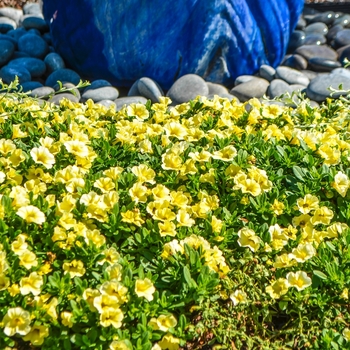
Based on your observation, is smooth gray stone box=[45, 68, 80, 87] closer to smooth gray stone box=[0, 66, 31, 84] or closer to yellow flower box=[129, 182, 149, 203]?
smooth gray stone box=[0, 66, 31, 84]

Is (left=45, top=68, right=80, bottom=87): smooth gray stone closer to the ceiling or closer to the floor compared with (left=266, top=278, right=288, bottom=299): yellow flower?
closer to the floor

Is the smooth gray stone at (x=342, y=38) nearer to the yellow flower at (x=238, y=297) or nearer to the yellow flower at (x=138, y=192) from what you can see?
the yellow flower at (x=138, y=192)

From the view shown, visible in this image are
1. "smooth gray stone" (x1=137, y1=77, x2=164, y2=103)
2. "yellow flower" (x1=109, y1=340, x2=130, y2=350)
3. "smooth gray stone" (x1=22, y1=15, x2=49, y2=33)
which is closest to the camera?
"yellow flower" (x1=109, y1=340, x2=130, y2=350)

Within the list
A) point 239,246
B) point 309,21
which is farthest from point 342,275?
point 309,21

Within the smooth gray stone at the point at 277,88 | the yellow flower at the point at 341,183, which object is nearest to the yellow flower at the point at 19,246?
the yellow flower at the point at 341,183

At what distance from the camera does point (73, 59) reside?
6.52 meters

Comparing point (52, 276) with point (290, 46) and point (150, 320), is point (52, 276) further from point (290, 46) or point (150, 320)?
point (290, 46)

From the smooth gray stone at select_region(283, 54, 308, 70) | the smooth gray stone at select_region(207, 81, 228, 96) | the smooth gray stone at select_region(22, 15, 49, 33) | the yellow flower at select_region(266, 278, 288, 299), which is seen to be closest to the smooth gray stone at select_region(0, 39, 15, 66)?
the smooth gray stone at select_region(22, 15, 49, 33)

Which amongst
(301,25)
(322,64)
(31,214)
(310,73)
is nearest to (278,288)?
(31,214)

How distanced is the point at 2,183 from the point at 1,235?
45 centimetres

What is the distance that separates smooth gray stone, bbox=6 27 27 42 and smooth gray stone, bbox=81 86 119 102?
71.6 inches

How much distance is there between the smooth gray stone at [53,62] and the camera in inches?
260

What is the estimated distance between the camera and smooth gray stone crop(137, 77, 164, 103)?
5.84m

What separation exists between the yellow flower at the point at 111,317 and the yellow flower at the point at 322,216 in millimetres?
923
